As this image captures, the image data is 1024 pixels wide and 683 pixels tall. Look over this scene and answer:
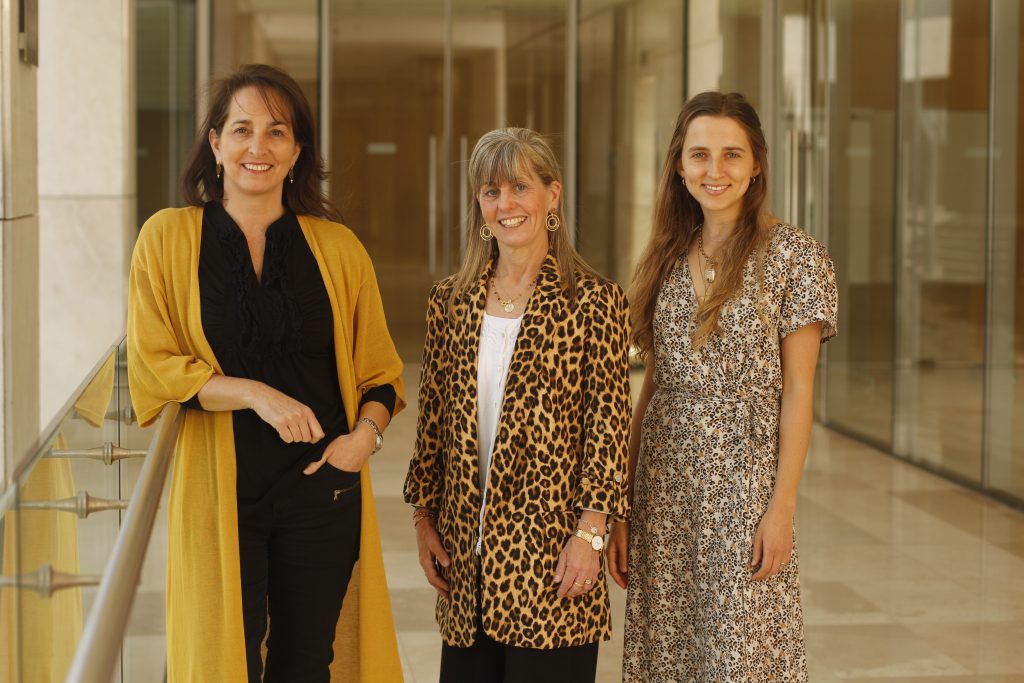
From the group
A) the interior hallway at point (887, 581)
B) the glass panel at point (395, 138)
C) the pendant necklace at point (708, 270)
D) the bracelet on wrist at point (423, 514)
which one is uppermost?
the glass panel at point (395, 138)

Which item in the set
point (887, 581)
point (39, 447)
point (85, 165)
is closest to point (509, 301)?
point (39, 447)

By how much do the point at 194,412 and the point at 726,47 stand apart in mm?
10602

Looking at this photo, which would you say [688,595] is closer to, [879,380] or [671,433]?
[671,433]

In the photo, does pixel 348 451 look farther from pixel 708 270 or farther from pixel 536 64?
pixel 536 64

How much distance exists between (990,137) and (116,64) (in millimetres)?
5480

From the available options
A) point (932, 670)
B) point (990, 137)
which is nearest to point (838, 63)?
point (990, 137)

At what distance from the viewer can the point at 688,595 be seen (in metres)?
2.86

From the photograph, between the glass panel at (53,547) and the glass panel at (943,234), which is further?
the glass panel at (943,234)

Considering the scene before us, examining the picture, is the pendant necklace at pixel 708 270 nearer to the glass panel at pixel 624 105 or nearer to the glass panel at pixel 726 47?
the glass panel at pixel 726 47

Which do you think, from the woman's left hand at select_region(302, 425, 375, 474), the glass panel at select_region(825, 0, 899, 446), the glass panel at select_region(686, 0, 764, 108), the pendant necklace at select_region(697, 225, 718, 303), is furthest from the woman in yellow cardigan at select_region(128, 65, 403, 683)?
the glass panel at select_region(686, 0, 764, 108)

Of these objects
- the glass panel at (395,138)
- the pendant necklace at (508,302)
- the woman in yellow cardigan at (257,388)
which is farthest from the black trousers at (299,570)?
the glass panel at (395,138)

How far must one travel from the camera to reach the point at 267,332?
2.63 metres

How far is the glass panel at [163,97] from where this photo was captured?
37.3ft

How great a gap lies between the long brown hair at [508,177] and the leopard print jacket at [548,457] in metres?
0.06
